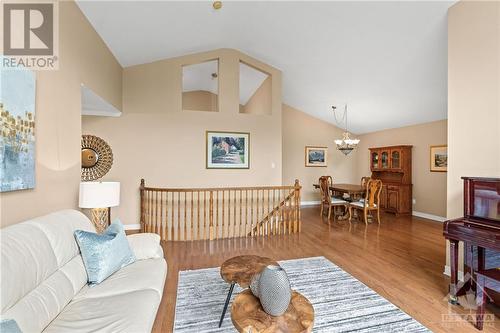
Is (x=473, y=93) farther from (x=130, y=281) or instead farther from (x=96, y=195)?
(x=96, y=195)

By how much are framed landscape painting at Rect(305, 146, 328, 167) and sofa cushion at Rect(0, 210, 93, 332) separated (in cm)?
701

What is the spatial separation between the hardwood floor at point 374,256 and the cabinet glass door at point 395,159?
68.0 inches

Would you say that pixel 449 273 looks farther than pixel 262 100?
No

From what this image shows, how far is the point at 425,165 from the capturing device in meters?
6.04

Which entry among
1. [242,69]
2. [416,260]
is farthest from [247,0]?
[416,260]

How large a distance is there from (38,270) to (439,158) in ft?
23.5

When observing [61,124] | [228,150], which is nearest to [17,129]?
[61,124]

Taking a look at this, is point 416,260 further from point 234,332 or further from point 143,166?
point 143,166

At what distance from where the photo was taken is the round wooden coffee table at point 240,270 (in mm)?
1852

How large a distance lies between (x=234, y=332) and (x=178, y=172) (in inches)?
138

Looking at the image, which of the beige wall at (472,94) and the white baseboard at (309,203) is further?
the white baseboard at (309,203)

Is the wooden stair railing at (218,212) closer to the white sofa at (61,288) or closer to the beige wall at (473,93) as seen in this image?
the white sofa at (61,288)

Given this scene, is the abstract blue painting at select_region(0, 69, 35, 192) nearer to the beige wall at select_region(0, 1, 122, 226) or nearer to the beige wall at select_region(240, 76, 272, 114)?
the beige wall at select_region(0, 1, 122, 226)

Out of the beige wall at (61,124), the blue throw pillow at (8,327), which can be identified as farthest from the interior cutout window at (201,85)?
the blue throw pillow at (8,327)
